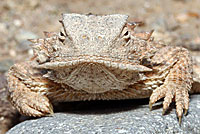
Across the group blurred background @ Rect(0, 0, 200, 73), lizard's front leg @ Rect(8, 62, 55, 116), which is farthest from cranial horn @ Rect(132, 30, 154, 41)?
blurred background @ Rect(0, 0, 200, 73)

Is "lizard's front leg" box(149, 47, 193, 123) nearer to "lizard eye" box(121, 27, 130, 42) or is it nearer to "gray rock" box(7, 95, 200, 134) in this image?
"gray rock" box(7, 95, 200, 134)

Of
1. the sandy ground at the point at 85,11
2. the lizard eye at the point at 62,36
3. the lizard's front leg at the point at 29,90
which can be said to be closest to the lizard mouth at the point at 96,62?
the lizard eye at the point at 62,36

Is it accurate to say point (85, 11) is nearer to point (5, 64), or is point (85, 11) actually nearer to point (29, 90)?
point (5, 64)

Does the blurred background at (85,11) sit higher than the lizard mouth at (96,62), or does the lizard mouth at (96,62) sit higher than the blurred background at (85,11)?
the blurred background at (85,11)

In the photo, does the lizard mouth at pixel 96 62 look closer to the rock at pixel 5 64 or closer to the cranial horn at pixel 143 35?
the cranial horn at pixel 143 35

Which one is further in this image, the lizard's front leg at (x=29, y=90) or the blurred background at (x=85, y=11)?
the blurred background at (x=85, y=11)

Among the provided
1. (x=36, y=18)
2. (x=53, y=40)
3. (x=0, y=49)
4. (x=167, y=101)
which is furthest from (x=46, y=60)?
(x=36, y=18)

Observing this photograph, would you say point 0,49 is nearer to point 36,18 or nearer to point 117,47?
point 36,18

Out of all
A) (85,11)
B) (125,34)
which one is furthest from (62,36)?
(85,11)

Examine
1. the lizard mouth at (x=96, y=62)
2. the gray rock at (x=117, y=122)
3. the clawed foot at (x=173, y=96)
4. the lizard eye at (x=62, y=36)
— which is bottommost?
the gray rock at (x=117, y=122)
